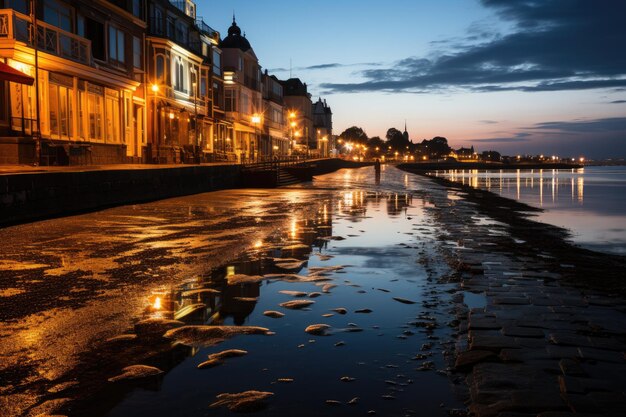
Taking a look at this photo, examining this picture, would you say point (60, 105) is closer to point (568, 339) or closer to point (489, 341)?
point (489, 341)

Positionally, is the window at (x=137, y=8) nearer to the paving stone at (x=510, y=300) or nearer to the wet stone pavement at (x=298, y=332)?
the wet stone pavement at (x=298, y=332)

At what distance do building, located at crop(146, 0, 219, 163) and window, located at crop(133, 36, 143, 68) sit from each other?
4.90 ft

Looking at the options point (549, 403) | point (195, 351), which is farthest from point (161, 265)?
point (549, 403)

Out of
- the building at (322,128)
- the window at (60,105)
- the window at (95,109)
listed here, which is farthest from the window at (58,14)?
the building at (322,128)

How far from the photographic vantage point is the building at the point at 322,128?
134m

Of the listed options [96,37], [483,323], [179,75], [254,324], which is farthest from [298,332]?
[179,75]

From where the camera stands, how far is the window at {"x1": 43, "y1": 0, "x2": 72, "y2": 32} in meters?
23.7

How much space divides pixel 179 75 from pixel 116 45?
9.77 metres

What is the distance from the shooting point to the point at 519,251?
11.4 meters

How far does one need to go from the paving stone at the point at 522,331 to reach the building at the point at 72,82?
17.2 m

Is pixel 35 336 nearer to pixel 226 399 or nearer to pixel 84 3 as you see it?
pixel 226 399

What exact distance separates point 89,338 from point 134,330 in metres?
0.43

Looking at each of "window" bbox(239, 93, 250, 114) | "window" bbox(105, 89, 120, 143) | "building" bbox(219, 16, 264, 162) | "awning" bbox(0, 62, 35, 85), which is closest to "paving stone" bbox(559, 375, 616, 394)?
"awning" bbox(0, 62, 35, 85)

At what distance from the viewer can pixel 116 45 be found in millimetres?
30125
